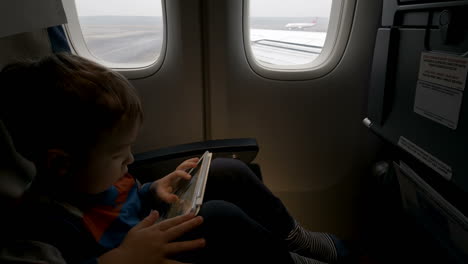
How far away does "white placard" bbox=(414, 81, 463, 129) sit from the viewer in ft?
2.20

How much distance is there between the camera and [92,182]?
675 millimetres

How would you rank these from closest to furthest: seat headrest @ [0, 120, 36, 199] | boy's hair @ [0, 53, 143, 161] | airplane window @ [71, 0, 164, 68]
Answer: seat headrest @ [0, 120, 36, 199]
boy's hair @ [0, 53, 143, 161]
airplane window @ [71, 0, 164, 68]

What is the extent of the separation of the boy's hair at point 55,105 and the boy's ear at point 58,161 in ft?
0.04

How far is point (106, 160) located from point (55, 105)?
139 mm

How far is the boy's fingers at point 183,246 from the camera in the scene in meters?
0.67

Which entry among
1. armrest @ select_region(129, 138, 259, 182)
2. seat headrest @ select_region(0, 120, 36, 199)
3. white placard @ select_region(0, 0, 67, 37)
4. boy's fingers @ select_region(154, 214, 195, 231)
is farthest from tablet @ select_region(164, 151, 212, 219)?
white placard @ select_region(0, 0, 67, 37)

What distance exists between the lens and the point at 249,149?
Answer: 1085 millimetres

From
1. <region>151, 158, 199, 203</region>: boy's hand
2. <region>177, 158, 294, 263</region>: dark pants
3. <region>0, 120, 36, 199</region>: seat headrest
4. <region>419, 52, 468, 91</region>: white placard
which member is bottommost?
<region>177, 158, 294, 263</region>: dark pants

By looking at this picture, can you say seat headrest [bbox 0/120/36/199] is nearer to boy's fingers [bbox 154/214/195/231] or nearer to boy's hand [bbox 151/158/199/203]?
boy's fingers [bbox 154/214/195/231]

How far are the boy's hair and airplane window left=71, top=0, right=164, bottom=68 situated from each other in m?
0.61

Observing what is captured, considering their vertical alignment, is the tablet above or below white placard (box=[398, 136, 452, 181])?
below

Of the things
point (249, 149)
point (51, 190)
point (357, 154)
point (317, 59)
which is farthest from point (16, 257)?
point (357, 154)

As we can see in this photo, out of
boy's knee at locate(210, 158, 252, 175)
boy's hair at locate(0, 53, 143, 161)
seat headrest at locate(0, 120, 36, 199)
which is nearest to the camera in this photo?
seat headrest at locate(0, 120, 36, 199)

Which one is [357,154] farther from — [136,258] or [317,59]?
[136,258]
